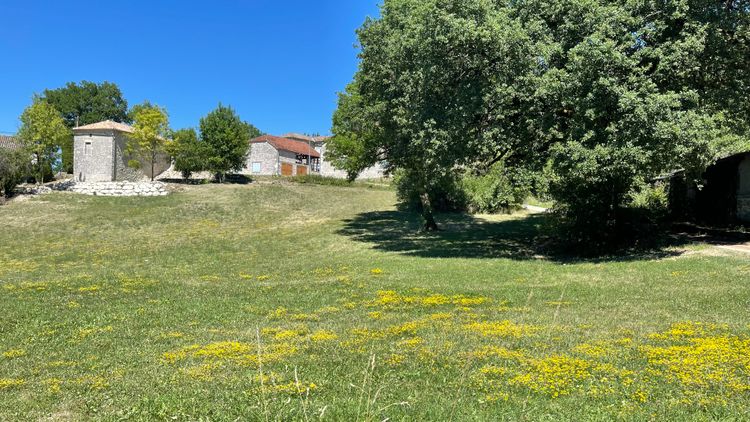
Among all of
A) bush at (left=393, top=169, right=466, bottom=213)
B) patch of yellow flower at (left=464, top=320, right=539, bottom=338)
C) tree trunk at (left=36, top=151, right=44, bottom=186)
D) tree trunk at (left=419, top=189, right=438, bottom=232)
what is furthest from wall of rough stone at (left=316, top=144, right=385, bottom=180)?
patch of yellow flower at (left=464, top=320, right=539, bottom=338)

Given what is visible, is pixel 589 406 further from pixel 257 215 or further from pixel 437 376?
pixel 257 215

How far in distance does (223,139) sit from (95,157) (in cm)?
1323

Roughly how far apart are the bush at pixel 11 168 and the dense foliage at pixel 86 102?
56.0 m

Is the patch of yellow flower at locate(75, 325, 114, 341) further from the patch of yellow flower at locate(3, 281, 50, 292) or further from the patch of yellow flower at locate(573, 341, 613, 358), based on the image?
the patch of yellow flower at locate(573, 341, 613, 358)

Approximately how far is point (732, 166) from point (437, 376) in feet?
87.9

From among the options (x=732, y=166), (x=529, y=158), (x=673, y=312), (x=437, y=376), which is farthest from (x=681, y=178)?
(x=437, y=376)

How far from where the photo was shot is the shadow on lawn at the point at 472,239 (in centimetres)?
2050

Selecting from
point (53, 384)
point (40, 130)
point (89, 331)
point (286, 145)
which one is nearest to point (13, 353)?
point (89, 331)

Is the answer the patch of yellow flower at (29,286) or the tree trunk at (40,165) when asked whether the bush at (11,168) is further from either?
the patch of yellow flower at (29,286)

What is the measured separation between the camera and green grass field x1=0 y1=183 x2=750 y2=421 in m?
5.58

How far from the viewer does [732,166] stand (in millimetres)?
26516

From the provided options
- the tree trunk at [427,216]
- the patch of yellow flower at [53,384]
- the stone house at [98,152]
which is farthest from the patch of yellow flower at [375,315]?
the stone house at [98,152]

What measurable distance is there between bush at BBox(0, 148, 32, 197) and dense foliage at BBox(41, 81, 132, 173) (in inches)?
2203

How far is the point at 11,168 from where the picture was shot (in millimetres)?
42250
